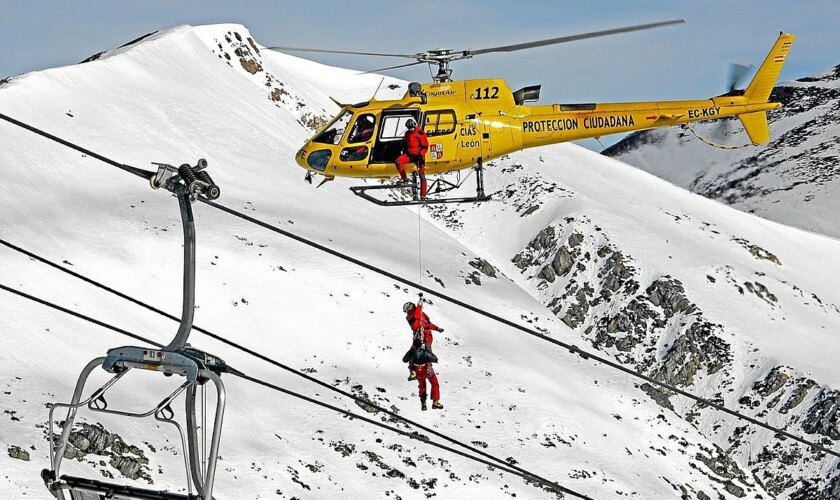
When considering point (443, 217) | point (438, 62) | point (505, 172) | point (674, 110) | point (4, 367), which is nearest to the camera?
point (438, 62)

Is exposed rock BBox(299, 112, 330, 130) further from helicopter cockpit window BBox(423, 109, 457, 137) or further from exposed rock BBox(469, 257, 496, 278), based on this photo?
helicopter cockpit window BBox(423, 109, 457, 137)

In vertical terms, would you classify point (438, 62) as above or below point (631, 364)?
above

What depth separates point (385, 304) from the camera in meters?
59.1

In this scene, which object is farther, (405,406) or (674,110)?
(405,406)

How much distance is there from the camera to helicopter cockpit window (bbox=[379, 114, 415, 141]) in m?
26.5

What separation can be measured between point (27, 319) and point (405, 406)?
1620 centimetres

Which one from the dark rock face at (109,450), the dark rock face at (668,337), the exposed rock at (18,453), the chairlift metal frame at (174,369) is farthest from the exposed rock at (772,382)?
the chairlift metal frame at (174,369)

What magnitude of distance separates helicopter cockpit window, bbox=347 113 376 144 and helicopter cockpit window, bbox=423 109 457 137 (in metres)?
1.26

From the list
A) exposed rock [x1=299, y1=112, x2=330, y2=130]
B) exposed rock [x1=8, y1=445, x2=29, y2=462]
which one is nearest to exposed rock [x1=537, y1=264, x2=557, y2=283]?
exposed rock [x1=299, y1=112, x2=330, y2=130]

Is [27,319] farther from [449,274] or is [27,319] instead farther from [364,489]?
[449,274]

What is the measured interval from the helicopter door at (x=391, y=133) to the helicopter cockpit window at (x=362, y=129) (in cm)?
24

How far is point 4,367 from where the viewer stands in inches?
1462

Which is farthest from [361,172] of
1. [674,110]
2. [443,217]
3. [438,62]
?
[443,217]

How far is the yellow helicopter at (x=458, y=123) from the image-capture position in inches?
1045
